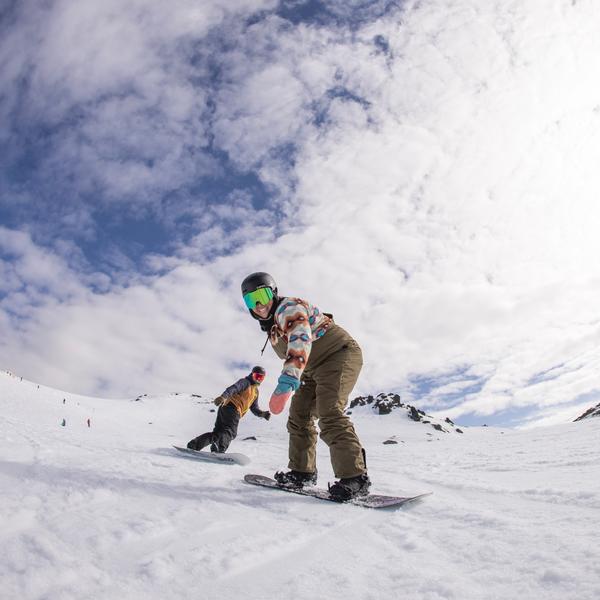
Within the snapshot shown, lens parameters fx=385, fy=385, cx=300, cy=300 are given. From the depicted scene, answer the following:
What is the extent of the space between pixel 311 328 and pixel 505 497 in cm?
216

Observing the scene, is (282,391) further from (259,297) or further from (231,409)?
(231,409)

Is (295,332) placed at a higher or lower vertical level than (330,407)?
higher

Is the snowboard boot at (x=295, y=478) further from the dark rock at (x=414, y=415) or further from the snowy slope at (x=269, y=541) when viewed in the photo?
the dark rock at (x=414, y=415)

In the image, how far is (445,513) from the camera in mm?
2541

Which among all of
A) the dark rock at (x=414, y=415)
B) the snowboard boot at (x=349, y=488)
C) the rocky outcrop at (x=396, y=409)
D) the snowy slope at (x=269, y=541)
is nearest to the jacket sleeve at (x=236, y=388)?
the snowy slope at (x=269, y=541)

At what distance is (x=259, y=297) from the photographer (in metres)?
3.99

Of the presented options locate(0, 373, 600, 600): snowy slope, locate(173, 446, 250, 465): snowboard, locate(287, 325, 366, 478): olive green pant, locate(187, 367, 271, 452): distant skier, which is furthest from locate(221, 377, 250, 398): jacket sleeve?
locate(0, 373, 600, 600): snowy slope

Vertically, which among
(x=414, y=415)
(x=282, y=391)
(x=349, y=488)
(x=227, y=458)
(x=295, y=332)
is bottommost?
(x=349, y=488)

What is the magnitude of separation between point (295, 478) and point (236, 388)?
3930mm

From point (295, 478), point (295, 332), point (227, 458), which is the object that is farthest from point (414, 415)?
point (295, 332)

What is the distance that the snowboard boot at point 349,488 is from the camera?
122 inches

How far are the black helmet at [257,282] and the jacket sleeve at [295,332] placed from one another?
0.29 meters

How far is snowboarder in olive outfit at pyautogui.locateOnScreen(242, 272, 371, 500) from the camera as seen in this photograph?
11.1 ft

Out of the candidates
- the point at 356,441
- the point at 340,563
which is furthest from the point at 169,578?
the point at 356,441
